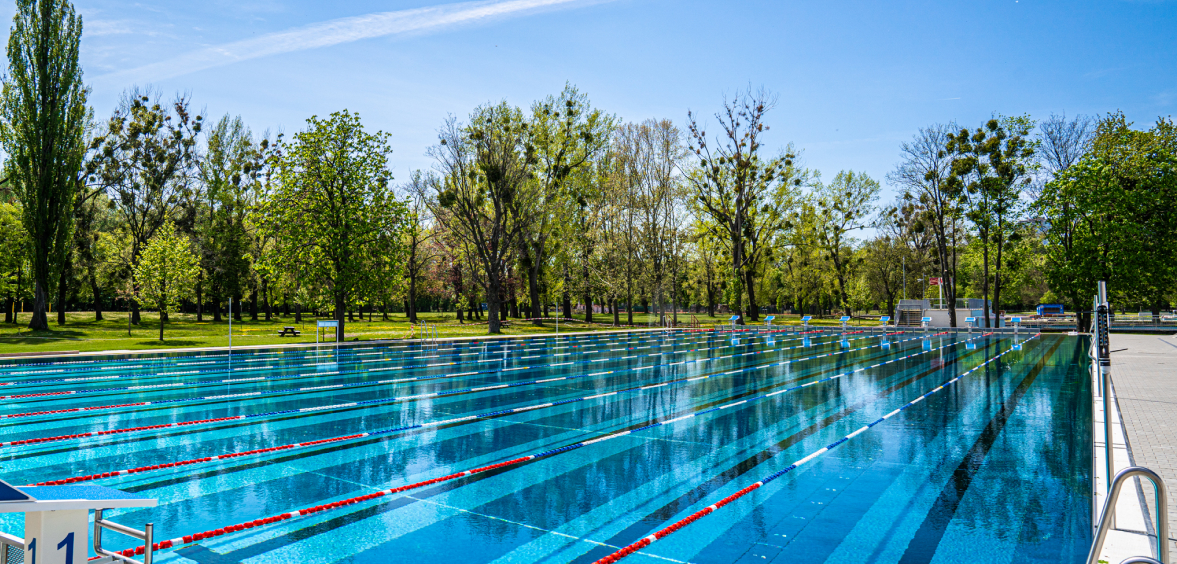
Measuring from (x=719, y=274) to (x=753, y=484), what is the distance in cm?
5602

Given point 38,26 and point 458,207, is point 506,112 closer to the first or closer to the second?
point 458,207

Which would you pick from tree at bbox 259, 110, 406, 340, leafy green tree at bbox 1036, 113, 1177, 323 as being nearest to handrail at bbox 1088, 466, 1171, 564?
tree at bbox 259, 110, 406, 340

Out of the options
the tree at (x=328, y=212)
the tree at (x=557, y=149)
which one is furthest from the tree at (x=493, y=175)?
the tree at (x=328, y=212)

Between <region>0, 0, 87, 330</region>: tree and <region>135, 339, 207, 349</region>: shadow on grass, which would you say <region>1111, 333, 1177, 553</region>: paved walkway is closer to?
<region>135, 339, 207, 349</region>: shadow on grass

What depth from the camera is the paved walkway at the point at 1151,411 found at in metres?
6.53

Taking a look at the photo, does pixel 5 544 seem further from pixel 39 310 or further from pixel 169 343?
pixel 39 310

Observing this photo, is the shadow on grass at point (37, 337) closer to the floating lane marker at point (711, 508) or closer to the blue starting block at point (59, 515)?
the floating lane marker at point (711, 508)

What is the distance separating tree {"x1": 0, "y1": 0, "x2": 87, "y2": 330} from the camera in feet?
106

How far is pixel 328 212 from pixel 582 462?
73.7 feet

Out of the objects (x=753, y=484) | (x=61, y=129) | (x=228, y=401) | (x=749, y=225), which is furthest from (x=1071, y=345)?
(x=61, y=129)

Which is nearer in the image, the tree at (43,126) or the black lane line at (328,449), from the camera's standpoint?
the black lane line at (328,449)

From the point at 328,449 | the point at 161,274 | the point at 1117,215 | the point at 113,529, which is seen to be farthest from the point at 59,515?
the point at 1117,215

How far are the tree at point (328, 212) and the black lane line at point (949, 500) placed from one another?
75.3ft

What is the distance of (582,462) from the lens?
746 cm
